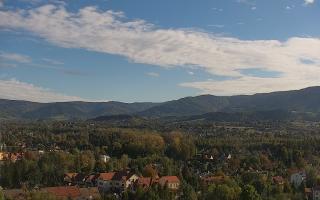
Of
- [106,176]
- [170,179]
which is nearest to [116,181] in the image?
[106,176]

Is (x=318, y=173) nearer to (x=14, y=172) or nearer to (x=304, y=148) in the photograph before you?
(x=304, y=148)

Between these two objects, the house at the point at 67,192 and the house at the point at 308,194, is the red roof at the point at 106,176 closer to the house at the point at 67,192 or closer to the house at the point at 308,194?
the house at the point at 67,192

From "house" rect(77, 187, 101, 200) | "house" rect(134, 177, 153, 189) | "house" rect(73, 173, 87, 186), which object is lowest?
"house" rect(73, 173, 87, 186)

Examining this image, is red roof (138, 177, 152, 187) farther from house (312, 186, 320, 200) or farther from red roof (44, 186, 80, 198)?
house (312, 186, 320, 200)

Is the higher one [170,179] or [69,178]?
[170,179]

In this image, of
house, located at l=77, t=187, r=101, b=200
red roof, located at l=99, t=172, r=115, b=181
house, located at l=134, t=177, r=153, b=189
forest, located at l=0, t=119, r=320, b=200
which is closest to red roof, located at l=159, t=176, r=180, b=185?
forest, located at l=0, t=119, r=320, b=200

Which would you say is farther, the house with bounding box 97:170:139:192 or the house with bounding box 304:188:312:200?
the house with bounding box 97:170:139:192

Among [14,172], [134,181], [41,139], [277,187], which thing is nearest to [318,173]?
[277,187]

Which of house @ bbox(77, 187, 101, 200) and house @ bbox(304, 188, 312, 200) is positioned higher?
house @ bbox(77, 187, 101, 200)

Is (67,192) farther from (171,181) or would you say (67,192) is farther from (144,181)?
(171,181)
